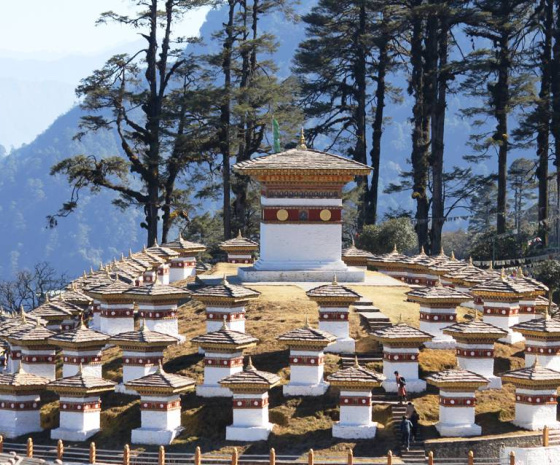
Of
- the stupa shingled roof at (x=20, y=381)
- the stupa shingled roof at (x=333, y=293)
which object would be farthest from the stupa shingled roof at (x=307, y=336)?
the stupa shingled roof at (x=20, y=381)

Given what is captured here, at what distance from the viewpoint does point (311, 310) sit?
4122 centimetres

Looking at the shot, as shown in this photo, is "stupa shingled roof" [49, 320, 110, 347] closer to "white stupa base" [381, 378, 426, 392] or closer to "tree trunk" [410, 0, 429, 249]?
"white stupa base" [381, 378, 426, 392]

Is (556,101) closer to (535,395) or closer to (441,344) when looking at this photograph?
(441,344)

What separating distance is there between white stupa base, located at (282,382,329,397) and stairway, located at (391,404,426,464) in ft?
7.61

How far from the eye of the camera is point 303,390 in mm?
36125

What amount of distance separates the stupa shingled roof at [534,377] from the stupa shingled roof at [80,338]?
12.0 m

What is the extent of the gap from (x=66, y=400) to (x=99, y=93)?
28354 millimetres

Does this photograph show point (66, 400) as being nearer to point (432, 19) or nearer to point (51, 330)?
point (51, 330)

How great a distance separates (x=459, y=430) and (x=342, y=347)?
18.1 feet

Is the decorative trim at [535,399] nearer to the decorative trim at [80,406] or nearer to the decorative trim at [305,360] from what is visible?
the decorative trim at [305,360]

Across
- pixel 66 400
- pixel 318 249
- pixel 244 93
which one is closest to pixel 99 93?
pixel 244 93

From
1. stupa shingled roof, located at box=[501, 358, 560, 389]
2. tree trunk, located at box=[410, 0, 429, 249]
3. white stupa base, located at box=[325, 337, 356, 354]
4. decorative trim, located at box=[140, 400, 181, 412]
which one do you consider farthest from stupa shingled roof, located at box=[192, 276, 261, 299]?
tree trunk, located at box=[410, 0, 429, 249]

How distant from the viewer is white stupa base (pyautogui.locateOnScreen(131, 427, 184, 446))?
3453 centimetres

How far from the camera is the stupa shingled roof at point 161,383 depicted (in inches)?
1361
